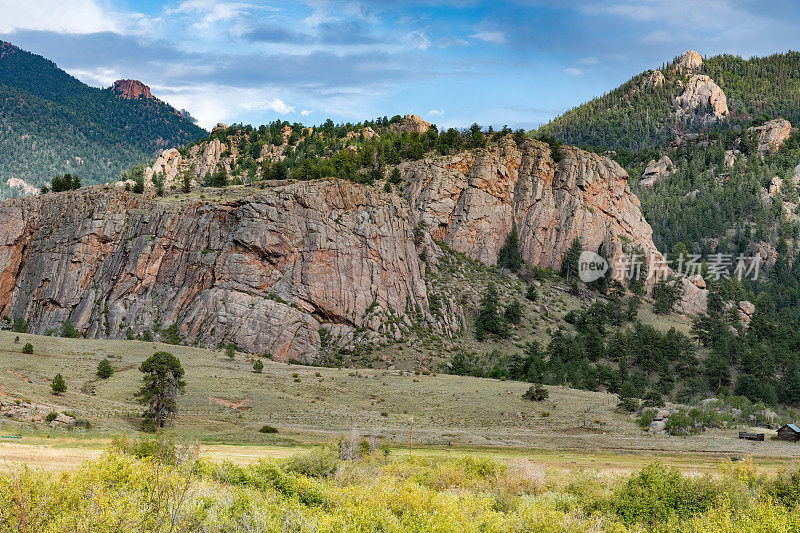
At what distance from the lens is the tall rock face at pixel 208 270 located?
88312mm

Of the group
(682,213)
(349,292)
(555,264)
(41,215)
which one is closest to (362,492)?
(349,292)

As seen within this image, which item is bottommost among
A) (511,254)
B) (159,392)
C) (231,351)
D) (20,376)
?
(20,376)

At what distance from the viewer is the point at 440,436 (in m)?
52.4

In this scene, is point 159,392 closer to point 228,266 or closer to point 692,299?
point 228,266

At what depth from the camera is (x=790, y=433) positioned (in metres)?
57.9

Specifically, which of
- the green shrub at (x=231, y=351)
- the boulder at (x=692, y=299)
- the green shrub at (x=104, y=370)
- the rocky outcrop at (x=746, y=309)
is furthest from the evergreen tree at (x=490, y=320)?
the green shrub at (x=104, y=370)

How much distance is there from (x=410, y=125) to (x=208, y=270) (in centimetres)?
8819

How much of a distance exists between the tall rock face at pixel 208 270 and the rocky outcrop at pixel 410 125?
220 feet

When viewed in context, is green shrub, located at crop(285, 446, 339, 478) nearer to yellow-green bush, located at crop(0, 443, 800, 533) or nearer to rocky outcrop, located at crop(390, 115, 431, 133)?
yellow-green bush, located at crop(0, 443, 800, 533)

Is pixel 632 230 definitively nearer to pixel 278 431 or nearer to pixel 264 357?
pixel 264 357

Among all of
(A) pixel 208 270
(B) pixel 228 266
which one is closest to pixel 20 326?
(A) pixel 208 270

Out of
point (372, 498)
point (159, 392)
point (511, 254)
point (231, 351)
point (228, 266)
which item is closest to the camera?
point (372, 498)

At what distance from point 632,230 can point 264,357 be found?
289 ft

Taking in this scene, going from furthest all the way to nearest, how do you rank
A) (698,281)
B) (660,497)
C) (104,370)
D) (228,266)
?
(698,281) < (228,266) < (104,370) < (660,497)
